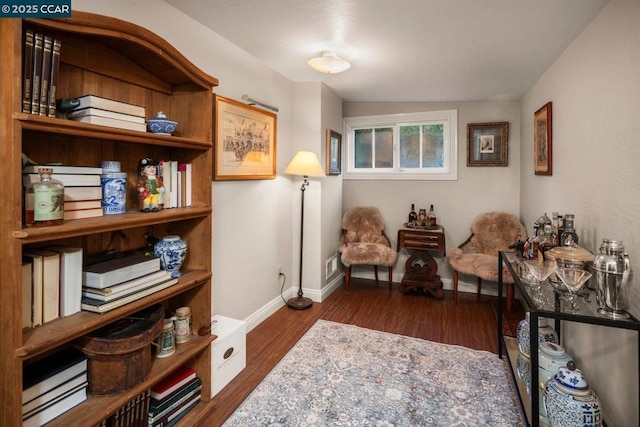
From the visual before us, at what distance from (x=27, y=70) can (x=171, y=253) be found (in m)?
0.95

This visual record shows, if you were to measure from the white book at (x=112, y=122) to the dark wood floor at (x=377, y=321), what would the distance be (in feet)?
5.18

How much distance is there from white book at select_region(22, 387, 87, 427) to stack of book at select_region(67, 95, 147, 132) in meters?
1.09

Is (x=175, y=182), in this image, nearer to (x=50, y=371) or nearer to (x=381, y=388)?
(x=50, y=371)

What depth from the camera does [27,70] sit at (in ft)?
3.68

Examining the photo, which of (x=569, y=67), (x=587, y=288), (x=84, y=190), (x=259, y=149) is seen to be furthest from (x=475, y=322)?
(x=84, y=190)

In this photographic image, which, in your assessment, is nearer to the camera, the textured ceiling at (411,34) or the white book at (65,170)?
the white book at (65,170)

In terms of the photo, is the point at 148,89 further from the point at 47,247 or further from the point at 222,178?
the point at 47,247

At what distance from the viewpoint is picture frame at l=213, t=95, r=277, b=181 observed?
2.42m

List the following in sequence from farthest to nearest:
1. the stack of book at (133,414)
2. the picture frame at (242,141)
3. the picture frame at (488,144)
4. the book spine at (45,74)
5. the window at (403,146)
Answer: the window at (403,146) < the picture frame at (488,144) < the picture frame at (242,141) < the stack of book at (133,414) < the book spine at (45,74)

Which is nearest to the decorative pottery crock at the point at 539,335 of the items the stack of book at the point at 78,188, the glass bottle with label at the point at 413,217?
the glass bottle with label at the point at 413,217

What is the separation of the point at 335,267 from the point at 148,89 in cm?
279

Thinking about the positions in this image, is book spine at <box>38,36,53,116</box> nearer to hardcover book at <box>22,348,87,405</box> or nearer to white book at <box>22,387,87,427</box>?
hardcover book at <box>22,348,87,405</box>

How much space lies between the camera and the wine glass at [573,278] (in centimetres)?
153

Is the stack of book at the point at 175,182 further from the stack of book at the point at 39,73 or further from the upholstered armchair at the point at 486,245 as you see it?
the upholstered armchair at the point at 486,245
